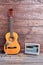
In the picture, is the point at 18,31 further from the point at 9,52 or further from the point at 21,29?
the point at 9,52

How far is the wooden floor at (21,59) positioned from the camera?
1594 millimetres

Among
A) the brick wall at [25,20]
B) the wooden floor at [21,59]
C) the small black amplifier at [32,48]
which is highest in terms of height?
the brick wall at [25,20]

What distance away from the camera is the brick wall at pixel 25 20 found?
1.86 meters

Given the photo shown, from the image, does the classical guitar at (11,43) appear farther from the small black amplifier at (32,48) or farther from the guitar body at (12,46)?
the small black amplifier at (32,48)

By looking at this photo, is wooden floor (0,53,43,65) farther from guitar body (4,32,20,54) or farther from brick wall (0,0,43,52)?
brick wall (0,0,43,52)

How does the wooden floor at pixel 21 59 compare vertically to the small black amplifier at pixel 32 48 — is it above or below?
below

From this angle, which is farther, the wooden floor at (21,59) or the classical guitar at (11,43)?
the classical guitar at (11,43)

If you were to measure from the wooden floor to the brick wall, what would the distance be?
0.16 m

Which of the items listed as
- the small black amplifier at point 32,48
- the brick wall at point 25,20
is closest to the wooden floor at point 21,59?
the small black amplifier at point 32,48

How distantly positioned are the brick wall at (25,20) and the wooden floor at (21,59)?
162 mm

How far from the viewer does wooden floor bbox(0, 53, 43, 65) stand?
62.7 inches

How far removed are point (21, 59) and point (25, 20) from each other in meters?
0.44

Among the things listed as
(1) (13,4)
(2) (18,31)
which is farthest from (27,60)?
(1) (13,4)

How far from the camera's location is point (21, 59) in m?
1.68
